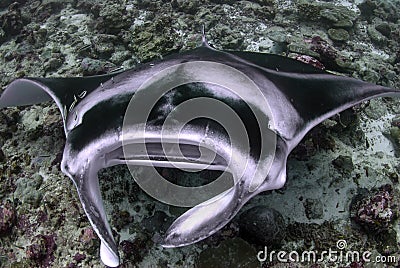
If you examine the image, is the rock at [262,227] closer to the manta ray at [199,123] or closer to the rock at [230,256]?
the rock at [230,256]

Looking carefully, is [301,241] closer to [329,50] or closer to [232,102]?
[232,102]

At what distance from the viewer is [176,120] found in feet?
6.89

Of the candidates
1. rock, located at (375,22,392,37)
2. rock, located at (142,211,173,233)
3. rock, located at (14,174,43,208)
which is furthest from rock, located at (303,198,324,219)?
rock, located at (375,22,392,37)

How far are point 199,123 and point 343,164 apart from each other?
6.45ft

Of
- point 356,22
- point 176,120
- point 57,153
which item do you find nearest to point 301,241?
point 176,120

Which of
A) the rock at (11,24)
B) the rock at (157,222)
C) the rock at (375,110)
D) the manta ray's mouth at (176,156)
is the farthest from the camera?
the rock at (11,24)

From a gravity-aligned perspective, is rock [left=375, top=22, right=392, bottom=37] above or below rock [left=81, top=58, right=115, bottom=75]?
above

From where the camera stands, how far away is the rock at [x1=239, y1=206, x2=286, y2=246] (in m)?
2.74

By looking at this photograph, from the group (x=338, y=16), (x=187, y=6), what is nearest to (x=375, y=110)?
(x=338, y=16)

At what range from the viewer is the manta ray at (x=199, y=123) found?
1.94m

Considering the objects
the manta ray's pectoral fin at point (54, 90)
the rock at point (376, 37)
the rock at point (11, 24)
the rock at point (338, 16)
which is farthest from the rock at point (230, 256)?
the rock at point (11, 24)

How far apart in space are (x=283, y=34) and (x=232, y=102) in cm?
332

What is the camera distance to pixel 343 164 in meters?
3.38

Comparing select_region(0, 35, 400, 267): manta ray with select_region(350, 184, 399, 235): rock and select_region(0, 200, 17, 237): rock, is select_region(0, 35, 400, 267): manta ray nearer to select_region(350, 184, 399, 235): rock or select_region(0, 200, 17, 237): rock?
select_region(350, 184, 399, 235): rock
